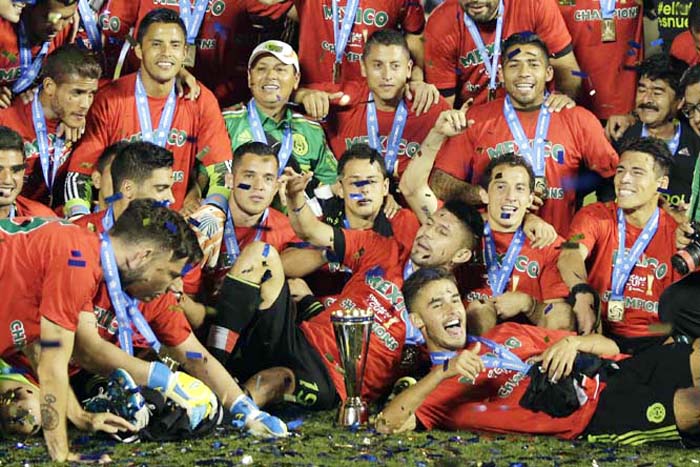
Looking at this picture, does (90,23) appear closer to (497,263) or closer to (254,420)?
(497,263)

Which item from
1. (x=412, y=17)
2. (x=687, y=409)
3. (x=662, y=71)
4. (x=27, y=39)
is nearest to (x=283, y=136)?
(x=412, y=17)

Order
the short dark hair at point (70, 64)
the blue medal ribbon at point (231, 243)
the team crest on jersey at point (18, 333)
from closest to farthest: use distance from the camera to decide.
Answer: the team crest on jersey at point (18, 333)
the blue medal ribbon at point (231, 243)
the short dark hair at point (70, 64)

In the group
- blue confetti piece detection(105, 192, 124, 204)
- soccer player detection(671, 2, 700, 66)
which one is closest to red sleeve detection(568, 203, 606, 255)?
soccer player detection(671, 2, 700, 66)

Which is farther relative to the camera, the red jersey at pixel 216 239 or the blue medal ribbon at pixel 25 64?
the blue medal ribbon at pixel 25 64

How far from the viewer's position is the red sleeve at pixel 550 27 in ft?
27.5

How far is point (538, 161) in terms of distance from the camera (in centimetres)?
792

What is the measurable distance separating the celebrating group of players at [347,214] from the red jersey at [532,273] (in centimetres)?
1

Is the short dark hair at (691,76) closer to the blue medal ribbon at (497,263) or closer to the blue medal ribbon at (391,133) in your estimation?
the blue medal ribbon at (497,263)

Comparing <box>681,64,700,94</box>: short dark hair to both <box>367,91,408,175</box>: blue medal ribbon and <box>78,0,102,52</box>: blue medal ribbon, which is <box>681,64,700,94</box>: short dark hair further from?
<box>78,0,102,52</box>: blue medal ribbon

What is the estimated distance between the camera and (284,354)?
7008 mm

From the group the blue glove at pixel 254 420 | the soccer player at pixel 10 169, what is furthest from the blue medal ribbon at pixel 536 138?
the soccer player at pixel 10 169

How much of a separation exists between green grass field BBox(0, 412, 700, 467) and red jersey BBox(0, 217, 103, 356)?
54 centimetres

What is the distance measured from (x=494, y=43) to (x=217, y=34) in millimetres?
1568

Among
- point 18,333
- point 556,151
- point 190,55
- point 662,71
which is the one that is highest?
point 662,71
